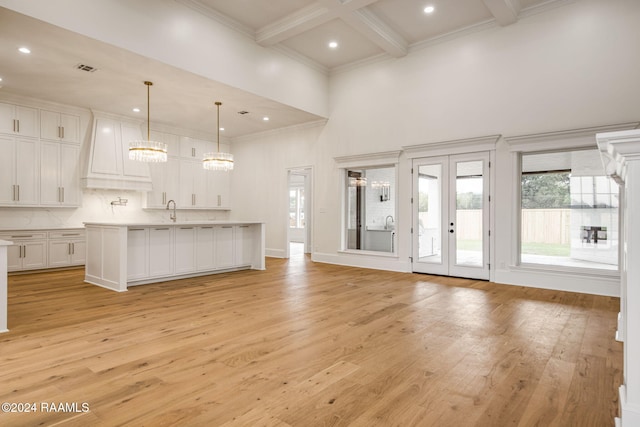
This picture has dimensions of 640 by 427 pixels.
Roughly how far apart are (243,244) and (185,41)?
12.2ft

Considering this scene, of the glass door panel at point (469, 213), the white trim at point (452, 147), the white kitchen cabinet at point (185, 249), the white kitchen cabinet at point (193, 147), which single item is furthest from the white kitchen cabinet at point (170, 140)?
the glass door panel at point (469, 213)

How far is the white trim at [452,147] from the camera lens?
614 cm

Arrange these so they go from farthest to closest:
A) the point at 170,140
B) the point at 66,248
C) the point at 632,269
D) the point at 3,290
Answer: the point at 170,140, the point at 66,248, the point at 3,290, the point at 632,269

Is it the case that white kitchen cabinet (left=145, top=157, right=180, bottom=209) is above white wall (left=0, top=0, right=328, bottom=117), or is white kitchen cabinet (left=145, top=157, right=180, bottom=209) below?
below

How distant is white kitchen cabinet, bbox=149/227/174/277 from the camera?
5.76m

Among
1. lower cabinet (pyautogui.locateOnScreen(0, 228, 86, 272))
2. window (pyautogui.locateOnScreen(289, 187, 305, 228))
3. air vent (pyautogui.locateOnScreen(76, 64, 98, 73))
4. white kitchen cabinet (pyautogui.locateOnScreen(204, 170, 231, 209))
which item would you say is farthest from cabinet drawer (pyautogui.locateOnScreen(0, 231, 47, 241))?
window (pyautogui.locateOnScreen(289, 187, 305, 228))

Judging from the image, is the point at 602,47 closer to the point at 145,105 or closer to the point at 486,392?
the point at 486,392

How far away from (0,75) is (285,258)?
21.0 feet

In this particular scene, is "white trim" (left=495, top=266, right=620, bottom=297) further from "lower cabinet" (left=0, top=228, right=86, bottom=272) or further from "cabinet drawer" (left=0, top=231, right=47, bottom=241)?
"cabinet drawer" (left=0, top=231, right=47, bottom=241)

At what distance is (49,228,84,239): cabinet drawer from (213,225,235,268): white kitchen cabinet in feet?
10.1

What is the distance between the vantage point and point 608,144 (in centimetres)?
161

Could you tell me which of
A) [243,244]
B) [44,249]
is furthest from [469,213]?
[44,249]

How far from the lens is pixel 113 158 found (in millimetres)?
7902

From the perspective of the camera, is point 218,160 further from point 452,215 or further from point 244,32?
point 452,215
